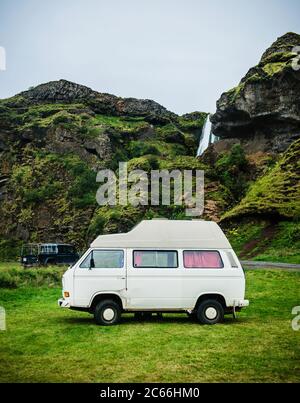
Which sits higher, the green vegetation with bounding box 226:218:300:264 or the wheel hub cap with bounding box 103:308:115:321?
the green vegetation with bounding box 226:218:300:264

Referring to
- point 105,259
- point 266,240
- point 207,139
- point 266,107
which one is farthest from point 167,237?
point 207,139

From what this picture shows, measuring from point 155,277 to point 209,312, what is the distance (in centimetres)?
187

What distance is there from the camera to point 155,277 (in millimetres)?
13156

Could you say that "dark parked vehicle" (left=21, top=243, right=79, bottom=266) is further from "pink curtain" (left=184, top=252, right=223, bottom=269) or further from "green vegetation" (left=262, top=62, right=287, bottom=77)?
"green vegetation" (left=262, top=62, right=287, bottom=77)

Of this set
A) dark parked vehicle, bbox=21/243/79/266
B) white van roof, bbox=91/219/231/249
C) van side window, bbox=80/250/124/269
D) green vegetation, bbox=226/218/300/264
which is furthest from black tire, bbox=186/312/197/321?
dark parked vehicle, bbox=21/243/79/266

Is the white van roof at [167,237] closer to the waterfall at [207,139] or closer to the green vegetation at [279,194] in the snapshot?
the green vegetation at [279,194]

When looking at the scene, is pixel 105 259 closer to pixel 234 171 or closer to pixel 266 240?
pixel 266 240

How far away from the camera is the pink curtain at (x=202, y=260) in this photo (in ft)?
44.1

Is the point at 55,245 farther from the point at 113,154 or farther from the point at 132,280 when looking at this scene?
the point at 113,154

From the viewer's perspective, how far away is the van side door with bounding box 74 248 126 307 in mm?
12938

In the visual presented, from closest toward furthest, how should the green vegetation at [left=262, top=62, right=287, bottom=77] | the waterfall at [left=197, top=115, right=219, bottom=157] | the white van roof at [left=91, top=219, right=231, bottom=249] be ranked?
the white van roof at [left=91, top=219, right=231, bottom=249]
the green vegetation at [left=262, top=62, right=287, bottom=77]
the waterfall at [left=197, top=115, right=219, bottom=157]

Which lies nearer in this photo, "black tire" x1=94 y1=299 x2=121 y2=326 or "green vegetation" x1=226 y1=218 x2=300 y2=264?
"black tire" x1=94 y1=299 x2=121 y2=326

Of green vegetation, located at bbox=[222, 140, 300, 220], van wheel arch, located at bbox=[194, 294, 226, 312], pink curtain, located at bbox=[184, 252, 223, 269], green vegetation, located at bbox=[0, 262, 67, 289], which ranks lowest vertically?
green vegetation, located at bbox=[0, 262, 67, 289]
